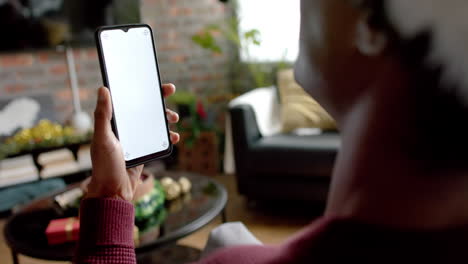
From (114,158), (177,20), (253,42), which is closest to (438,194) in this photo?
(114,158)

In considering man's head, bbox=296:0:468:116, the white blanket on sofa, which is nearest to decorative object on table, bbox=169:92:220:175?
the white blanket on sofa

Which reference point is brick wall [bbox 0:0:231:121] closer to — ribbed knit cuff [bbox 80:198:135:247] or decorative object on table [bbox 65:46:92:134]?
decorative object on table [bbox 65:46:92:134]

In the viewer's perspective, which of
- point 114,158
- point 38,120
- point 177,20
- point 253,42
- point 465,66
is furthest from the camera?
point 177,20

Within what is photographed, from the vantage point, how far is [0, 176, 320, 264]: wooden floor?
2.26m

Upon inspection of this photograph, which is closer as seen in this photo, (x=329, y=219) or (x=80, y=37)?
(x=329, y=219)

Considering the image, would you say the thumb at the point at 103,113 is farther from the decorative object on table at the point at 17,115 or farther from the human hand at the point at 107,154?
the decorative object on table at the point at 17,115

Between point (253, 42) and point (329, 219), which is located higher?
point (329, 219)

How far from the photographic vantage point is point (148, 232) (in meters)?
1.58

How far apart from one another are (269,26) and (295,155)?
1.40 metres

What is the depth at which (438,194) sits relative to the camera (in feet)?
0.70

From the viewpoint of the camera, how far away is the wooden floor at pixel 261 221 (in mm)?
2262

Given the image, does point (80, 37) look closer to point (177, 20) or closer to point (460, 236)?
point (177, 20)

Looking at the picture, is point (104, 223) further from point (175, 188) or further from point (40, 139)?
point (40, 139)

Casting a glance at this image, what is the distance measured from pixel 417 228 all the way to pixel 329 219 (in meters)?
0.04
